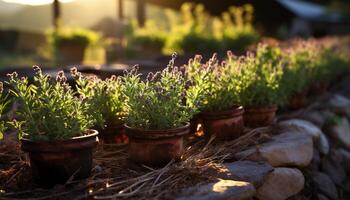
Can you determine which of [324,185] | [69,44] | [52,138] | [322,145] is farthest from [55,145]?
[69,44]

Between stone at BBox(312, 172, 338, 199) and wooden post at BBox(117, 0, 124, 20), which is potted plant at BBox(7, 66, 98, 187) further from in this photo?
wooden post at BBox(117, 0, 124, 20)

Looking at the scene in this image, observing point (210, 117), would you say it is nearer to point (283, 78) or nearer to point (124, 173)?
point (124, 173)

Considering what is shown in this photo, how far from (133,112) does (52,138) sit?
51 centimetres

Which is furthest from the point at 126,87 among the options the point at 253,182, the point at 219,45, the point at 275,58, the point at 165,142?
the point at 219,45

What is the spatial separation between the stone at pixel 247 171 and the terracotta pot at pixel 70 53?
7.57 m

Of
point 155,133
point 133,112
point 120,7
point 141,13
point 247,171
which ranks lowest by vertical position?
point 247,171

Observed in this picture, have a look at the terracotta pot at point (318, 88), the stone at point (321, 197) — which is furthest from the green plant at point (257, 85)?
the terracotta pot at point (318, 88)

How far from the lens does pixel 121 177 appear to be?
9.14 feet

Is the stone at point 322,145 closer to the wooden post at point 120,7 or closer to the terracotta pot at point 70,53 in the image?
the terracotta pot at point 70,53

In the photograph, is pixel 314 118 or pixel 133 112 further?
pixel 314 118

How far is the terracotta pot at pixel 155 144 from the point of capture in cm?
288

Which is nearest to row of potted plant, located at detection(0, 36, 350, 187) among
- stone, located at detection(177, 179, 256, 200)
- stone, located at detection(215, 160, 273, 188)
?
stone, located at detection(215, 160, 273, 188)

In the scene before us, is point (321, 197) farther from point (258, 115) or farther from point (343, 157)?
point (343, 157)

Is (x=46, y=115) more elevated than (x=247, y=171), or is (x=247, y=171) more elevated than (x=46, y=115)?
(x=46, y=115)
